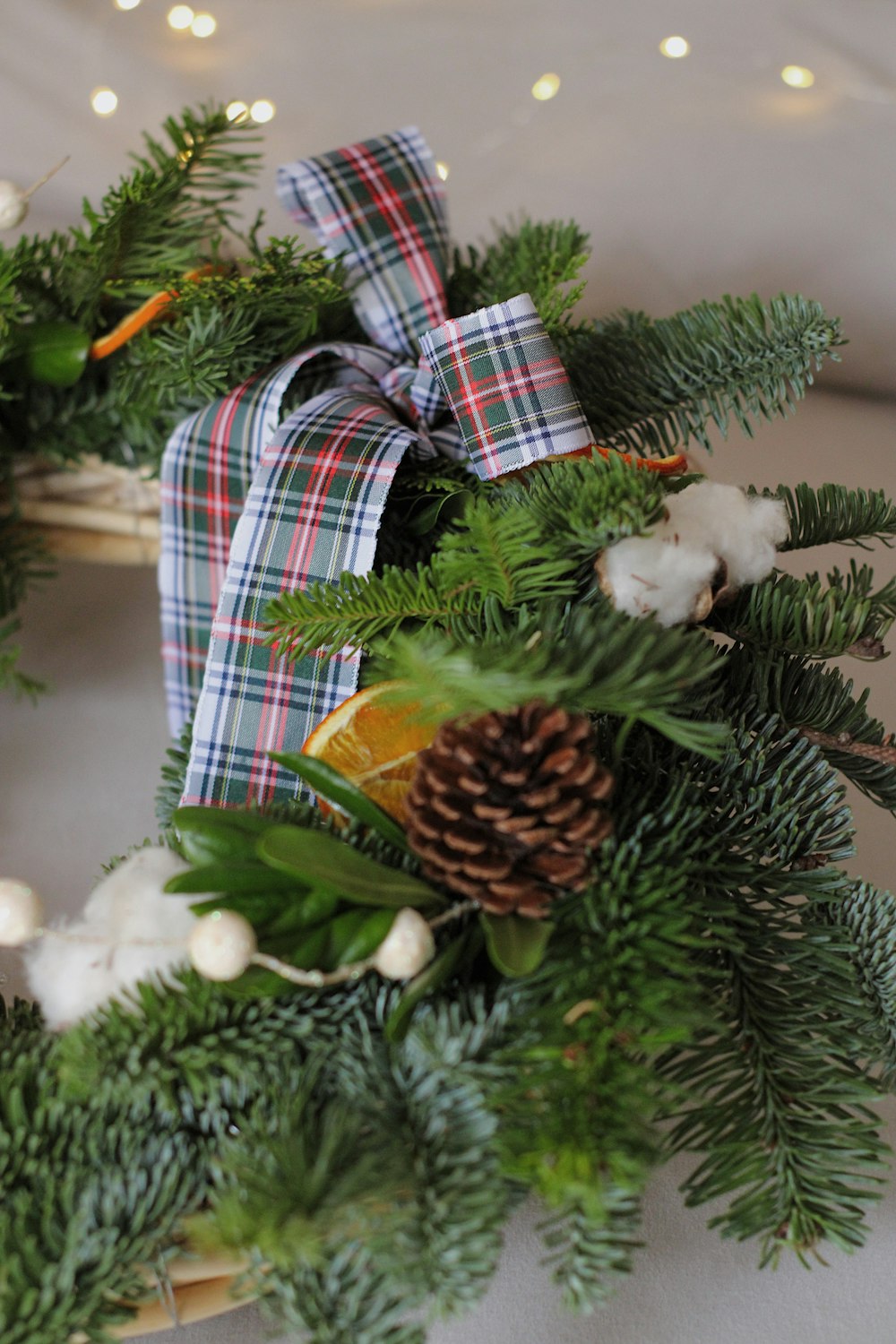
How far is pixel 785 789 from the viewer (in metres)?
0.43

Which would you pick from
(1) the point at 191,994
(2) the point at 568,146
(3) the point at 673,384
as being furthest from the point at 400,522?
(2) the point at 568,146

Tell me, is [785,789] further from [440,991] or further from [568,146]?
[568,146]

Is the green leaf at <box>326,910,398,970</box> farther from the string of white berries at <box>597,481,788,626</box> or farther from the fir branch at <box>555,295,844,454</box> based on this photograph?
the fir branch at <box>555,295,844,454</box>

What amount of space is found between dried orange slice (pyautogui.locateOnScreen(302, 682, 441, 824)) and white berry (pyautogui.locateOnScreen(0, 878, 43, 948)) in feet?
0.39

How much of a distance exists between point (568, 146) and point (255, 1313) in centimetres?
84

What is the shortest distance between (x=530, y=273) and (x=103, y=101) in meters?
0.46

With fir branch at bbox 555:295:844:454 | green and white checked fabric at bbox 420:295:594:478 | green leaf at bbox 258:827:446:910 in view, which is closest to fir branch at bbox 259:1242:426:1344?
green leaf at bbox 258:827:446:910

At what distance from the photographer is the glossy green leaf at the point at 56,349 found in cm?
63

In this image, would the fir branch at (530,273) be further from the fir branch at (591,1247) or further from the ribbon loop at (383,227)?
the fir branch at (591,1247)

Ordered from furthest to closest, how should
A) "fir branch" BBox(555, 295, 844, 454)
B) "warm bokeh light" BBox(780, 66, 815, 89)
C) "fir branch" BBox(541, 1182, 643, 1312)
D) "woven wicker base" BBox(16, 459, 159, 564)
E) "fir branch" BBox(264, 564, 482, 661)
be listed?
1. "warm bokeh light" BBox(780, 66, 815, 89)
2. "woven wicker base" BBox(16, 459, 159, 564)
3. "fir branch" BBox(555, 295, 844, 454)
4. "fir branch" BBox(264, 564, 482, 661)
5. "fir branch" BBox(541, 1182, 643, 1312)

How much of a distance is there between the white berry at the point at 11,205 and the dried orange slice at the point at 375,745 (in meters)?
0.39

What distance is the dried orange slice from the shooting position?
42cm

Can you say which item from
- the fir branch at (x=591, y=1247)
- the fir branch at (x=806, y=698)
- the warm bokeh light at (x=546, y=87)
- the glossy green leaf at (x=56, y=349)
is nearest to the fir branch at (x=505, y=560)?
the fir branch at (x=806, y=698)

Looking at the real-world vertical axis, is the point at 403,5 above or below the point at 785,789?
above
